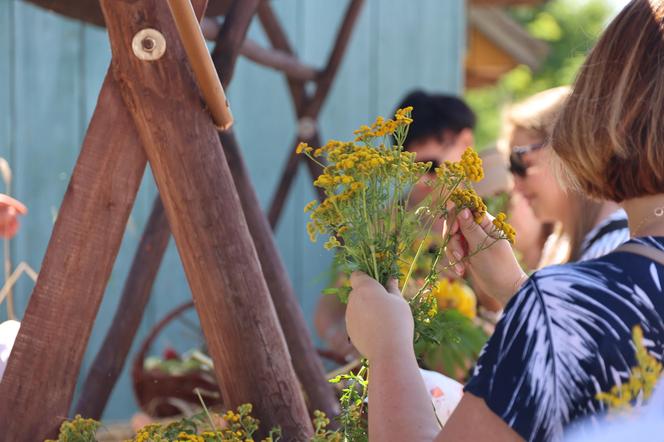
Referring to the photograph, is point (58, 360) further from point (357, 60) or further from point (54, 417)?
point (357, 60)

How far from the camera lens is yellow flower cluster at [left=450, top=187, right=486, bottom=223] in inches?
52.4

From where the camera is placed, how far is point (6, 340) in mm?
1740

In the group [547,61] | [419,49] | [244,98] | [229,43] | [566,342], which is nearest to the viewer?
[566,342]

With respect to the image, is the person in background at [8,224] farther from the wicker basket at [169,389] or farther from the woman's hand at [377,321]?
the wicker basket at [169,389]

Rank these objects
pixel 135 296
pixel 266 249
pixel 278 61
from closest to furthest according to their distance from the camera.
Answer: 1. pixel 266 249
2. pixel 135 296
3. pixel 278 61

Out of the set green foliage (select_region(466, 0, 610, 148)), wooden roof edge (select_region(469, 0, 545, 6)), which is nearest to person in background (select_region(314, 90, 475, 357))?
wooden roof edge (select_region(469, 0, 545, 6))

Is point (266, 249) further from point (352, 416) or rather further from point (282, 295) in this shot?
point (352, 416)

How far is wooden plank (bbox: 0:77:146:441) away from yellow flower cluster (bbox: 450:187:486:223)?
0.56 metres

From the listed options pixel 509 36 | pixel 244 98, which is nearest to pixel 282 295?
pixel 244 98

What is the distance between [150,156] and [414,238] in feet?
Result: 1.74

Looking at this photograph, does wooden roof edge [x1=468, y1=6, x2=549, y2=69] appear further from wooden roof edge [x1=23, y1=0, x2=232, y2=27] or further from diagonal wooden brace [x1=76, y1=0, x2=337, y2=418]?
diagonal wooden brace [x1=76, y1=0, x2=337, y2=418]

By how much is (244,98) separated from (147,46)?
8.91 ft

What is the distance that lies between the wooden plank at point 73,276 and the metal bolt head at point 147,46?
8cm

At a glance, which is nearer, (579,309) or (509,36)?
(579,309)
